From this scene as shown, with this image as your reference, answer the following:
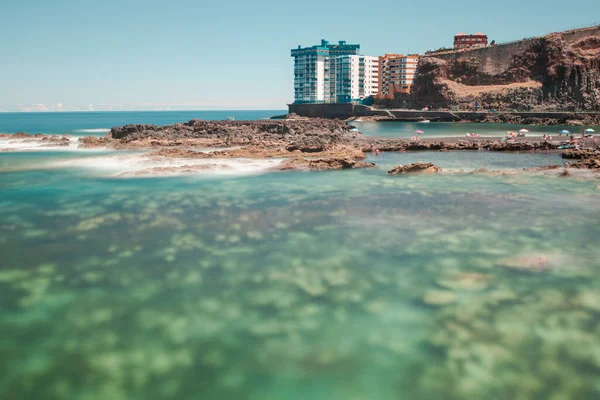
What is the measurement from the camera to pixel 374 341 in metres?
8.25

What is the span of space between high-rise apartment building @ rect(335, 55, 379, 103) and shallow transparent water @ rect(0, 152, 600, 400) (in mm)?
102867

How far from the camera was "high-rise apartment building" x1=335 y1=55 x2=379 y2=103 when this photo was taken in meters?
118

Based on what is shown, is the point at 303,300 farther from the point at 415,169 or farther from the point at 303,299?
the point at 415,169

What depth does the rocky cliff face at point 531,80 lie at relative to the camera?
80.4 metres

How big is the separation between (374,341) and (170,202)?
518 inches

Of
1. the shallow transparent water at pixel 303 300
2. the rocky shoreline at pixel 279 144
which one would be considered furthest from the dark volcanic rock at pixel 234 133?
the shallow transparent water at pixel 303 300

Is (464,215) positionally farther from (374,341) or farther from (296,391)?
(296,391)

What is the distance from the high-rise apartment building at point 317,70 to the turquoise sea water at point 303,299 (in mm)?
104117

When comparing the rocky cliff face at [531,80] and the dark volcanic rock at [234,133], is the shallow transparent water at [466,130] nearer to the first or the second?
the dark volcanic rock at [234,133]

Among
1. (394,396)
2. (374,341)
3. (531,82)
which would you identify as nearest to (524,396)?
(394,396)

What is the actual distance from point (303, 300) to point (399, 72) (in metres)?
110

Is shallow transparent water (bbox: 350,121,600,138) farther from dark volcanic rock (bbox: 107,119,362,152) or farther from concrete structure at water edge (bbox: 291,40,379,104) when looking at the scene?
concrete structure at water edge (bbox: 291,40,379,104)

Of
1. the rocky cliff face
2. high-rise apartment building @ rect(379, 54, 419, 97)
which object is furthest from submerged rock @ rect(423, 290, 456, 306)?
high-rise apartment building @ rect(379, 54, 419, 97)

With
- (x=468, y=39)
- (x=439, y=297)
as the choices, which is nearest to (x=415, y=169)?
(x=439, y=297)
